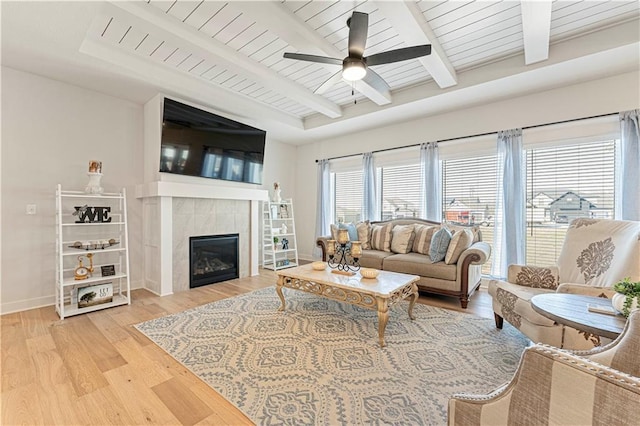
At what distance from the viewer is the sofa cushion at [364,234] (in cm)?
466

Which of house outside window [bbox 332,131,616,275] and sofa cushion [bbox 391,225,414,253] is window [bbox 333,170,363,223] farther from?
sofa cushion [bbox 391,225,414,253]

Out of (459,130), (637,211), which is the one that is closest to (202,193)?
(459,130)

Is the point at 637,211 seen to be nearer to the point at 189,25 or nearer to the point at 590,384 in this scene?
the point at 590,384

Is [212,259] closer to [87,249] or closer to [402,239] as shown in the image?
[87,249]

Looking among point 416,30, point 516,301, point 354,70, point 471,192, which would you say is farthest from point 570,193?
point 354,70

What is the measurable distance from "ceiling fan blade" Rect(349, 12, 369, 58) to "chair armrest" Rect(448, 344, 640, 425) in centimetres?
233


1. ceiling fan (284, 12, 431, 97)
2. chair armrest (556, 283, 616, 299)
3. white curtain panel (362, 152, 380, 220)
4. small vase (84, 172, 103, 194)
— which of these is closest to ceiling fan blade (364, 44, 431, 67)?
ceiling fan (284, 12, 431, 97)

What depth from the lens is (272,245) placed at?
539 cm

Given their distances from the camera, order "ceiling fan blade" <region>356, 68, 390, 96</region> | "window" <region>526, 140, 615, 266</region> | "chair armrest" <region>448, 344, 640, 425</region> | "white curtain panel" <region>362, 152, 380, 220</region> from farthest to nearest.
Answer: "white curtain panel" <region>362, 152, 380, 220</region>
"window" <region>526, 140, 615, 266</region>
"ceiling fan blade" <region>356, 68, 390, 96</region>
"chair armrest" <region>448, 344, 640, 425</region>

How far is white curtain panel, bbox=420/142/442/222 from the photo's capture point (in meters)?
4.53

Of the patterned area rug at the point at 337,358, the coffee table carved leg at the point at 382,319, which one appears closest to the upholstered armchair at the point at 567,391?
the patterned area rug at the point at 337,358

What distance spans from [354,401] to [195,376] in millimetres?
1112

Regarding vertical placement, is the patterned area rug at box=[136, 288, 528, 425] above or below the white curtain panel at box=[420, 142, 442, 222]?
below

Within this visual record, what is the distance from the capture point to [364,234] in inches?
187
